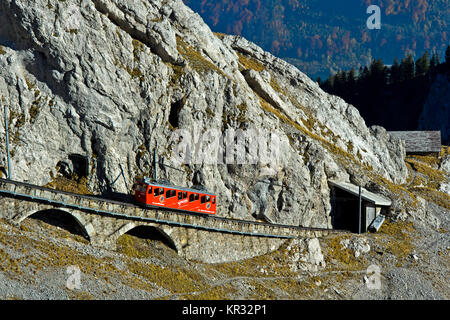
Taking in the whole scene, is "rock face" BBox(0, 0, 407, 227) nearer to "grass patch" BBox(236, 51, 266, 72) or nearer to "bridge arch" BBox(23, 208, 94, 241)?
"bridge arch" BBox(23, 208, 94, 241)

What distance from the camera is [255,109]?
78.1 meters

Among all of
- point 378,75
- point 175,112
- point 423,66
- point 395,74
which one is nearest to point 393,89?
point 395,74

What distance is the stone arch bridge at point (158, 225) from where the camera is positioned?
48.2m

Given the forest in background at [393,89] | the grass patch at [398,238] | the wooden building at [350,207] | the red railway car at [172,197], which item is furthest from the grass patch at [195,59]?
the forest in background at [393,89]

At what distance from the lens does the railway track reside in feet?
158

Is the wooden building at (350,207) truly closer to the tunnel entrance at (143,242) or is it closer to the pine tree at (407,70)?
Answer: the tunnel entrance at (143,242)

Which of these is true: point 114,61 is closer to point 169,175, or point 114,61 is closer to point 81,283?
point 169,175

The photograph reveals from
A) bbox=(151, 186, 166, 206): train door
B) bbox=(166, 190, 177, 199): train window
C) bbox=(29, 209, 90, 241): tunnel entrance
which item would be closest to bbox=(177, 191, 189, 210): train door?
bbox=(166, 190, 177, 199): train window

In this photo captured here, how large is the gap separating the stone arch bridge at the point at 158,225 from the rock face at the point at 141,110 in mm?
5941

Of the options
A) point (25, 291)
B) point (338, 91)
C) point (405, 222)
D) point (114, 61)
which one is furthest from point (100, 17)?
point (338, 91)

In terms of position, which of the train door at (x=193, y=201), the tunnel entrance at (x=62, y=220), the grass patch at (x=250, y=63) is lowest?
the tunnel entrance at (x=62, y=220)

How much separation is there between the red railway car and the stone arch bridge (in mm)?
1021

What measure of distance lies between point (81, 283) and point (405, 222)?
53656 millimetres

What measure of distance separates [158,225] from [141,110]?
1714cm
